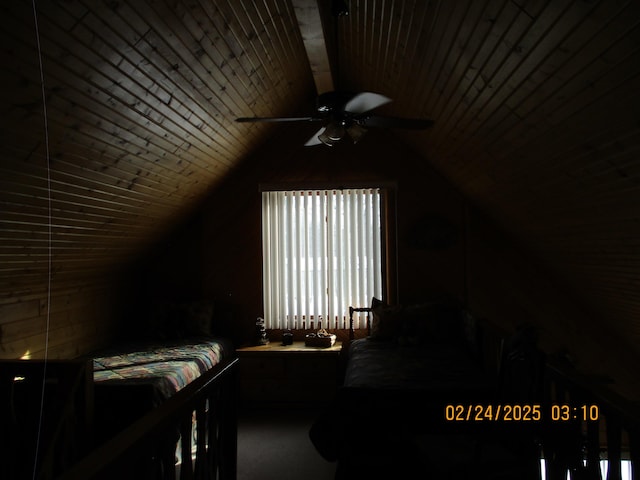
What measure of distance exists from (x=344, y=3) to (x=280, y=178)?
2542 millimetres

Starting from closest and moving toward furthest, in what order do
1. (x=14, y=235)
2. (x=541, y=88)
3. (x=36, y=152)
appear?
(x=541, y=88), (x=36, y=152), (x=14, y=235)

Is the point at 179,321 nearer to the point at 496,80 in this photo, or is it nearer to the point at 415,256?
the point at 415,256

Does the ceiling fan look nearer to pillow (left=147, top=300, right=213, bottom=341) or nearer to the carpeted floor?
the carpeted floor

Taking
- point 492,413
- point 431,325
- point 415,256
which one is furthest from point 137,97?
point 415,256

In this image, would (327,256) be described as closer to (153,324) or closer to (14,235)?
(153,324)

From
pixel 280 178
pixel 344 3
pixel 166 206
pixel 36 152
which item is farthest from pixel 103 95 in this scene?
pixel 280 178

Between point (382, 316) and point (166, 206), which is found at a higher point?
point (166, 206)

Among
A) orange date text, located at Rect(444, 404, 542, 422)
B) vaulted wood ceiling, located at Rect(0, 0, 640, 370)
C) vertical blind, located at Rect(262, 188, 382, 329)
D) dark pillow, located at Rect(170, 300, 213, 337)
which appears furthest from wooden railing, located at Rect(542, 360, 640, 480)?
dark pillow, located at Rect(170, 300, 213, 337)

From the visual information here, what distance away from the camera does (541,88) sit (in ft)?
6.54

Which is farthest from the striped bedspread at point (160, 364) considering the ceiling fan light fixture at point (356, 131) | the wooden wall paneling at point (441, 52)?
the wooden wall paneling at point (441, 52)

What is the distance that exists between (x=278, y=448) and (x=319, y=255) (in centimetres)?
195

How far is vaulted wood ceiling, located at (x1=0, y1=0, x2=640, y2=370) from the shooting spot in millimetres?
1716

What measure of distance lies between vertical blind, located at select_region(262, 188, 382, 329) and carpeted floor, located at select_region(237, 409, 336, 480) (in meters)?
1.00

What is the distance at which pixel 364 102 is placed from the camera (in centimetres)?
231
